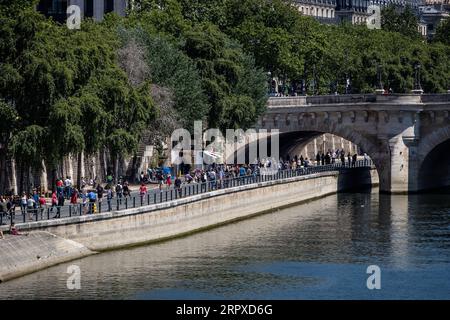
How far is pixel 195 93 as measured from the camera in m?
119

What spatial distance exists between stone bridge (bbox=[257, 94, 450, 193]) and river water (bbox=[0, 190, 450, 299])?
21.1 meters

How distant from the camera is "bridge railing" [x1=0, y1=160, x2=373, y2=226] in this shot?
86.5 metres

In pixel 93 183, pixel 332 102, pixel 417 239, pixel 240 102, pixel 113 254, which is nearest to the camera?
pixel 113 254

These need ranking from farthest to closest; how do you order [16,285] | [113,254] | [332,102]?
[332,102] < [113,254] < [16,285]

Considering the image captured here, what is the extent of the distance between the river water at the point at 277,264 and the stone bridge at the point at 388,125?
69.1 ft

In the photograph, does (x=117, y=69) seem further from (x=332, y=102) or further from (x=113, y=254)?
(x=332, y=102)

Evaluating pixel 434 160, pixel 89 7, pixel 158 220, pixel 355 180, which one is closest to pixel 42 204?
pixel 158 220

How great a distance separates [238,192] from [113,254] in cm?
2174

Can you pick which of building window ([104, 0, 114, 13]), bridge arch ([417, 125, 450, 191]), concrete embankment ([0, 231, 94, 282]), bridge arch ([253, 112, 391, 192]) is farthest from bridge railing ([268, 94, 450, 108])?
concrete embankment ([0, 231, 94, 282])

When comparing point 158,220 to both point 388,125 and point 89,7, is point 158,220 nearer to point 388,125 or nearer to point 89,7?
point 388,125

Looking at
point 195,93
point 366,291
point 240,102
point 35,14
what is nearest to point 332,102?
point 240,102

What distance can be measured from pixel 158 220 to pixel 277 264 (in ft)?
32.5

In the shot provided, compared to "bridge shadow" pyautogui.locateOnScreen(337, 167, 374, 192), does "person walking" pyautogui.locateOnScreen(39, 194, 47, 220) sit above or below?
above

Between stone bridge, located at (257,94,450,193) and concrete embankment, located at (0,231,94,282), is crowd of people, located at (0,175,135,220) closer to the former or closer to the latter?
concrete embankment, located at (0,231,94,282)
